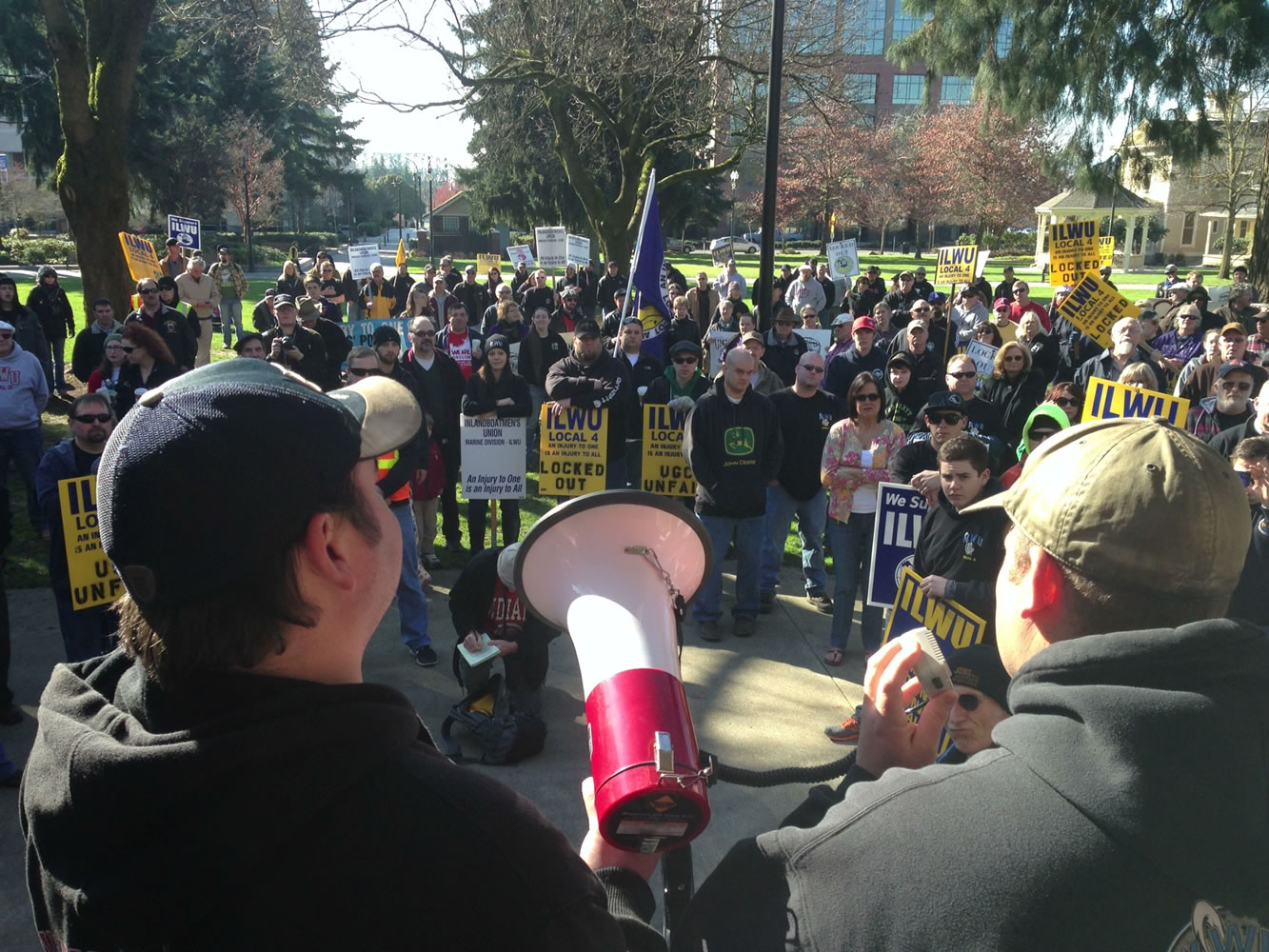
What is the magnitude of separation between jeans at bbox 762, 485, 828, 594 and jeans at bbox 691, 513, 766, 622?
0.48m

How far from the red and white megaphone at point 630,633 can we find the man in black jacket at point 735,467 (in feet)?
14.0

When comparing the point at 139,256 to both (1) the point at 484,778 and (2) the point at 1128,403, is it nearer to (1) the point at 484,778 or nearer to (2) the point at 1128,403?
(2) the point at 1128,403

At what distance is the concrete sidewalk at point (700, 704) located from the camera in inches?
165

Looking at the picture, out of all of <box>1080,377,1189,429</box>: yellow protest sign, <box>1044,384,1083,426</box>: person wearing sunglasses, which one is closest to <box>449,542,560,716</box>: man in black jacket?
<box>1080,377,1189,429</box>: yellow protest sign

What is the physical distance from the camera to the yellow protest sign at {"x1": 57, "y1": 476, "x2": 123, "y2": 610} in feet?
15.1

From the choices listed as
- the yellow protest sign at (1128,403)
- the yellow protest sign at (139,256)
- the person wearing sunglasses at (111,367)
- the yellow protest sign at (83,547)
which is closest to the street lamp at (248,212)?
the yellow protest sign at (139,256)

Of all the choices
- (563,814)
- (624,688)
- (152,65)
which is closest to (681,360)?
(563,814)

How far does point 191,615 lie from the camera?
1045mm

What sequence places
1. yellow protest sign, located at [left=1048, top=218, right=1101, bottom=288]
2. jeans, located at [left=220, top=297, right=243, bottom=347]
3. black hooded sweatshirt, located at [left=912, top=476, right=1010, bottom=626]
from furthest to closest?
1. jeans, located at [left=220, top=297, right=243, bottom=347]
2. yellow protest sign, located at [left=1048, top=218, right=1101, bottom=288]
3. black hooded sweatshirt, located at [left=912, top=476, right=1010, bottom=626]

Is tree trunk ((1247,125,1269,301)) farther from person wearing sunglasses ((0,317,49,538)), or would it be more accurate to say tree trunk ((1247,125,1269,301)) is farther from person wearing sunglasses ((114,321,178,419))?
person wearing sunglasses ((0,317,49,538))

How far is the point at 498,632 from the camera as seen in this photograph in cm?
508

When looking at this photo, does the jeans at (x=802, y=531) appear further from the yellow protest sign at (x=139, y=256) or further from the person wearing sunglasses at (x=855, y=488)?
the yellow protest sign at (x=139, y=256)

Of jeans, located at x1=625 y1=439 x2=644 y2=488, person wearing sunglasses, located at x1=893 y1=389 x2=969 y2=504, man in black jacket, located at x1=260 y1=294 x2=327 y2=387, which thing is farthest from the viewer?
man in black jacket, located at x1=260 y1=294 x2=327 y2=387

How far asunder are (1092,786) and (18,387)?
339 inches
